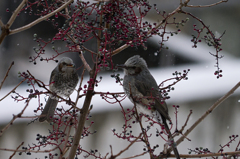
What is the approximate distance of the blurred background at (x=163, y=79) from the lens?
3293mm

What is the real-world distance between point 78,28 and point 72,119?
33 centimetres

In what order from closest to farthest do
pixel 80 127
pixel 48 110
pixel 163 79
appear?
pixel 80 127 → pixel 48 110 → pixel 163 79

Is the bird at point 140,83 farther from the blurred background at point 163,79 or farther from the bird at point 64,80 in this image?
the blurred background at point 163,79

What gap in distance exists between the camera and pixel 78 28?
0.95 m

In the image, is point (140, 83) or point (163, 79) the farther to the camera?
point (163, 79)

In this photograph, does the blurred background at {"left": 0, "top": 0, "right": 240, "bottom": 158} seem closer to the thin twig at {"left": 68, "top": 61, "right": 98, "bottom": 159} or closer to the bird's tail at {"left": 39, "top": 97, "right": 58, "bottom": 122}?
the bird's tail at {"left": 39, "top": 97, "right": 58, "bottom": 122}

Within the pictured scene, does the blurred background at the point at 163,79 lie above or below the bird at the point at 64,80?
above

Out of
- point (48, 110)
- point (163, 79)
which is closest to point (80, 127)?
point (48, 110)

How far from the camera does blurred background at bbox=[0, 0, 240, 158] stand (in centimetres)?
329

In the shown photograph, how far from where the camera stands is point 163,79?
11.6 feet

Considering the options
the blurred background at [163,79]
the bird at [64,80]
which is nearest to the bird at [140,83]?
the bird at [64,80]

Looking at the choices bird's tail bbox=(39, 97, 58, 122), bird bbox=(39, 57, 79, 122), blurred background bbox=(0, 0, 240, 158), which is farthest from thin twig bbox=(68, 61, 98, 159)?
blurred background bbox=(0, 0, 240, 158)

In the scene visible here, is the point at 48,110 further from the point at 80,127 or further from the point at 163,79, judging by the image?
the point at 163,79

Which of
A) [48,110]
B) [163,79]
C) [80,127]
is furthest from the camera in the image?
[163,79]
